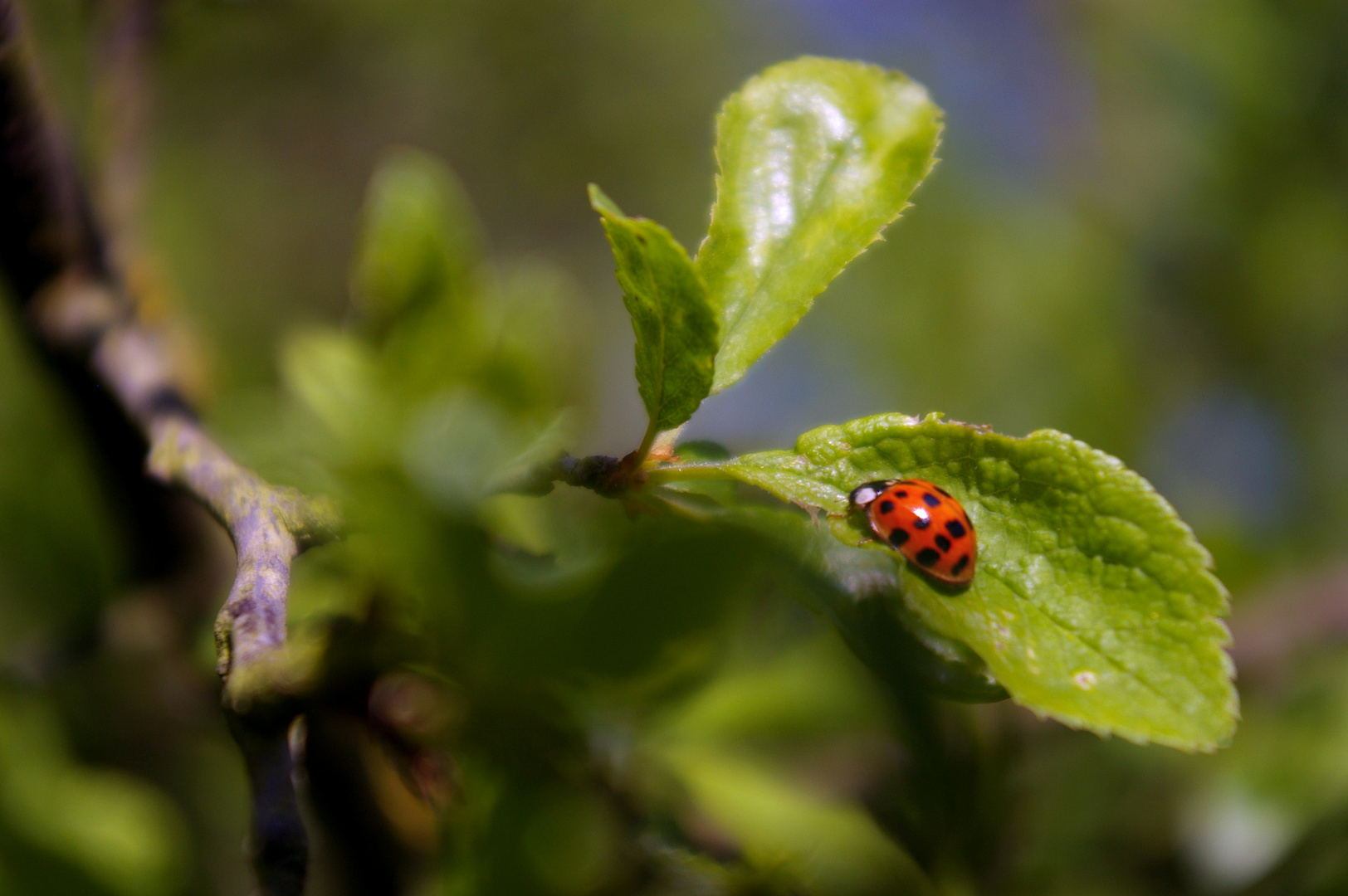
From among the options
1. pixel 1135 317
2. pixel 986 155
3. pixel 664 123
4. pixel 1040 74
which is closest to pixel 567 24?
pixel 664 123

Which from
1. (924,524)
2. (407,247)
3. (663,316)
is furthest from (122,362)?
(924,524)

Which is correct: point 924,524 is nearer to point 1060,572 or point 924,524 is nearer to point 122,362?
point 1060,572

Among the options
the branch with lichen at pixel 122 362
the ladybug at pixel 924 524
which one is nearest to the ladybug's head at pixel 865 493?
the ladybug at pixel 924 524

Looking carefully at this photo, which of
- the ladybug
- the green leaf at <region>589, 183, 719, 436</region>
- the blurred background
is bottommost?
the blurred background

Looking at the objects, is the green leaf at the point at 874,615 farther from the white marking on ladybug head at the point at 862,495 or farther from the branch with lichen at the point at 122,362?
the branch with lichen at the point at 122,362

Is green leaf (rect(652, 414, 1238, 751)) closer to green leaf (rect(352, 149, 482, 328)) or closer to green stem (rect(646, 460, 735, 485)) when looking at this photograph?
green stem (rect(646, 460, 735, 485))

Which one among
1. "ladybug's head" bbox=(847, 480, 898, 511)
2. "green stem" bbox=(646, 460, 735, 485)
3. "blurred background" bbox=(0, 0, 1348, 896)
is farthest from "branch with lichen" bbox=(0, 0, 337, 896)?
"ladybug's head" bbox=(847, 480, 898, 511)
